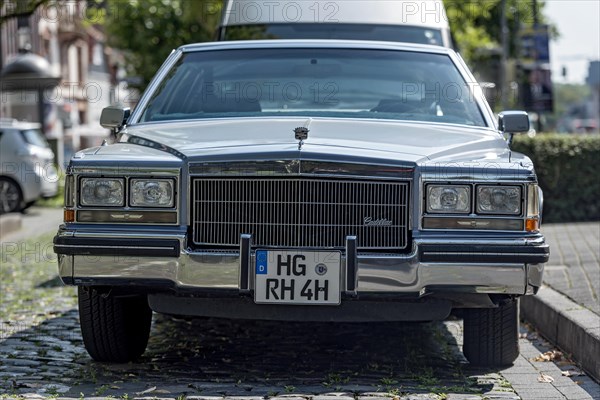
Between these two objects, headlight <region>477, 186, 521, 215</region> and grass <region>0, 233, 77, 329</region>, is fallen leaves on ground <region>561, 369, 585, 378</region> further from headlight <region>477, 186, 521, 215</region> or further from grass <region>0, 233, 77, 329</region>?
grass <region>0, 233, 77, 329</region>

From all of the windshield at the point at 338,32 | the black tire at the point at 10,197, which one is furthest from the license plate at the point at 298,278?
the black tire at the point at 10,197

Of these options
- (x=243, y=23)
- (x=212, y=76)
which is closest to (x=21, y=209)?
(x=243, y=23)

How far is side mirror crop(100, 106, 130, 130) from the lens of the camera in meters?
6.80

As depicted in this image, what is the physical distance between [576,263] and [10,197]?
46.4ft

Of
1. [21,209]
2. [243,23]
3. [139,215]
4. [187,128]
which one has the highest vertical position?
[243,23]

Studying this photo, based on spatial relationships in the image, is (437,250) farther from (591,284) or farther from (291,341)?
(591,284)

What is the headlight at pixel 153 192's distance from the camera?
5.55 m

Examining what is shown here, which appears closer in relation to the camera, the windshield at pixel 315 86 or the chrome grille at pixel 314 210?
the chrome grille at pixel 314 210

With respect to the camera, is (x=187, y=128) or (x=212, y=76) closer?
(x=187, y=128)

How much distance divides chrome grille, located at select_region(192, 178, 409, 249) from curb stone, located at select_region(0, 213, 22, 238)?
11307 millimetres

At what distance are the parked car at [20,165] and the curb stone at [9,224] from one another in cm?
361

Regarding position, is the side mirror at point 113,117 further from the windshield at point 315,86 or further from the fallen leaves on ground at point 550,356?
the fallen leaves on ground at point 550,356

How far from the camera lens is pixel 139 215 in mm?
5555

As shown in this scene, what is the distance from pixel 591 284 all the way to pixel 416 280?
332cm
